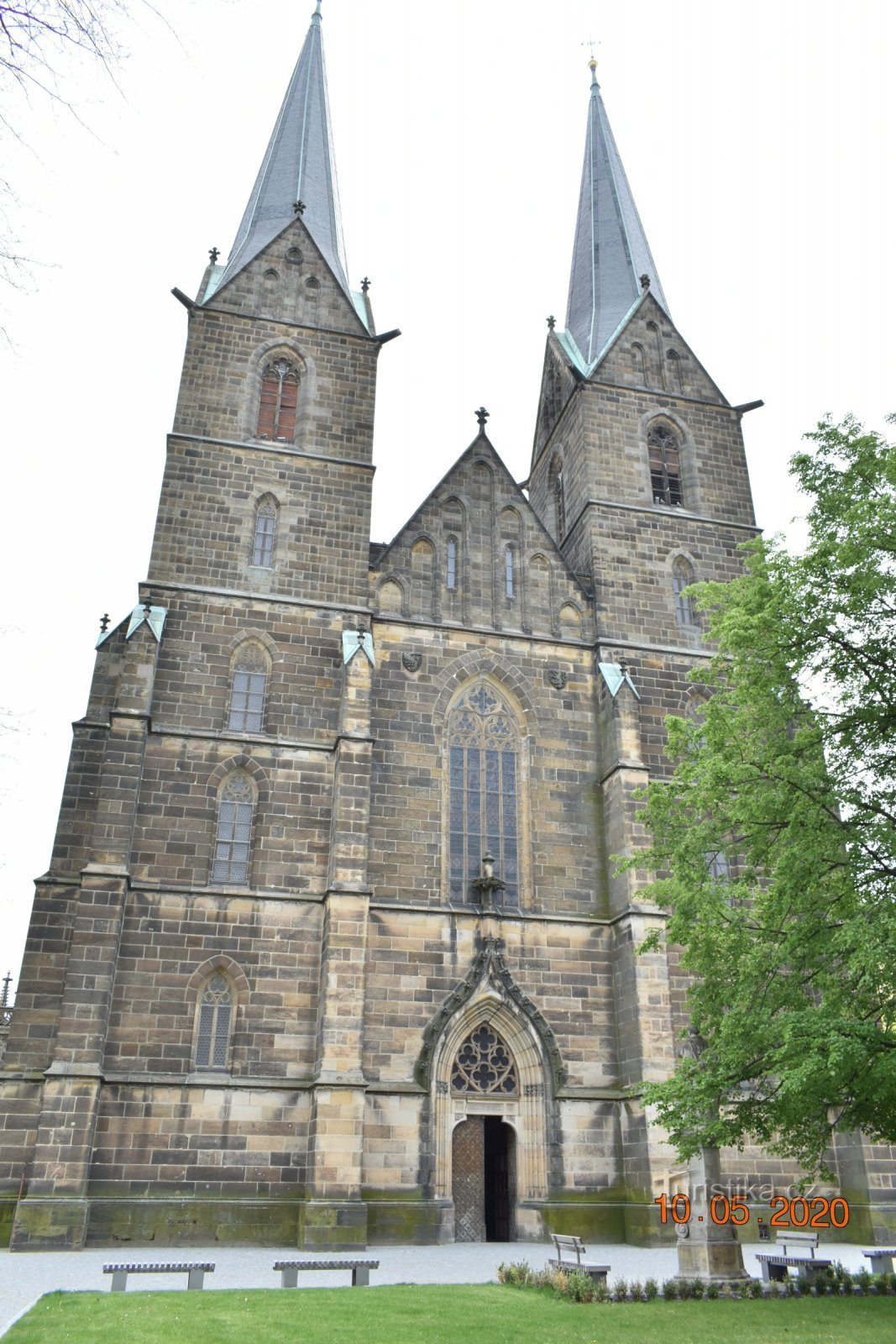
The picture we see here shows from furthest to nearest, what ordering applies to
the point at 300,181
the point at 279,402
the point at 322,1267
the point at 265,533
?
the point at 300,181 → the point at 279,402 → the point at 265,533 → the point at 322,1267

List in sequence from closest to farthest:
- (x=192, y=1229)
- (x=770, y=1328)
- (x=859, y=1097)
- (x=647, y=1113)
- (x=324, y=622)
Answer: (x=770, y=1328)
(x=859, y=1097)
(x=192, y=1229)
(x=647, y=1113)
(x=324, y=622)

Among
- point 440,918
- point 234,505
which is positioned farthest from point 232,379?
point 440,918

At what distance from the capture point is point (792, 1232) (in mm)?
18812

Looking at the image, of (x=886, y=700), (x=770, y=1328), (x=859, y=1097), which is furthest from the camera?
(x=886, y=700)

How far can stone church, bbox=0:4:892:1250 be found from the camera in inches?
667

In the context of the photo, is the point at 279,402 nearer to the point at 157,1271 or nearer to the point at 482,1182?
the point at 482,1182

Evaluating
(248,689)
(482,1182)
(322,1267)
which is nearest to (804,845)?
(322,1267)

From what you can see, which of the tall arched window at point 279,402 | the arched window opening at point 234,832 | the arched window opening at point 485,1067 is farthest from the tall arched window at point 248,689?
Result: the arched window opening at point 485,1067

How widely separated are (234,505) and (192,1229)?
536 inches

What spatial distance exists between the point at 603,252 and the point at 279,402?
43.3ft

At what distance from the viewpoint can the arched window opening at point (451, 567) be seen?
22953 mm

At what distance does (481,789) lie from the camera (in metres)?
21.2

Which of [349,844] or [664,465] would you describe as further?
[664,465]

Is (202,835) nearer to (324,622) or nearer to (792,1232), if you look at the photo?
(324,622)
